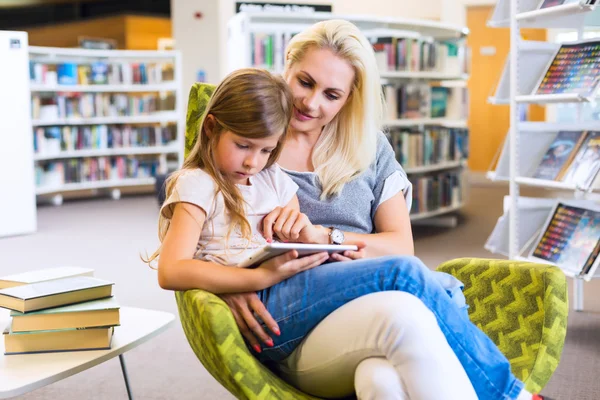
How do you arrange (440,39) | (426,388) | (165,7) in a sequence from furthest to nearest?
(165,7) < (440,39) < (426,388)

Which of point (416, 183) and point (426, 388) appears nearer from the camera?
point (426, 388)

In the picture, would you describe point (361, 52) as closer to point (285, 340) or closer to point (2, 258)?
point (285, 340)

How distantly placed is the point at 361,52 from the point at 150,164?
6894mm

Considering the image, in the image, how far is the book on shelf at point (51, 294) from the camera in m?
1.50

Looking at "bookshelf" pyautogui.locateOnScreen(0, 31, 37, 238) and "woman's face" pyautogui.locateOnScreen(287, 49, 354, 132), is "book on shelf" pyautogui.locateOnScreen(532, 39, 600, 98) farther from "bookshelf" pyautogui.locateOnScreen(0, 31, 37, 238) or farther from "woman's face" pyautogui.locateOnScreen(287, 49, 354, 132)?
"bookshelf" pyautogui.locateOnScreen(0, 31, 37, 238)

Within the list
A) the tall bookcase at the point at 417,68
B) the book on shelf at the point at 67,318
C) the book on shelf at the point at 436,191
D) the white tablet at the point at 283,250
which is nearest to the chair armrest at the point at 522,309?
the white tablet at the point at 283,250

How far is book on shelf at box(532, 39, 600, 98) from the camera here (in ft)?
10.0

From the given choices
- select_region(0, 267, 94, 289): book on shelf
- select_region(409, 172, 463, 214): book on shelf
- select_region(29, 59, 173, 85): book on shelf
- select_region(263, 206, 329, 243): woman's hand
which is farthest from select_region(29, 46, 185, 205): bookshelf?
select_region(263, 206, 329, 243): woman's hand

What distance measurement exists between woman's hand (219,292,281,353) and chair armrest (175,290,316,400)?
1.9 inches

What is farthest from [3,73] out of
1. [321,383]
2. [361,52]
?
[321,383]

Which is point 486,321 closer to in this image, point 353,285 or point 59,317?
point 353,285

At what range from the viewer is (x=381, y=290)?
4.58 feet

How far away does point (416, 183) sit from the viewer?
5828mm

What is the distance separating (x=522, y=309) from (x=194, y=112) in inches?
38.1
